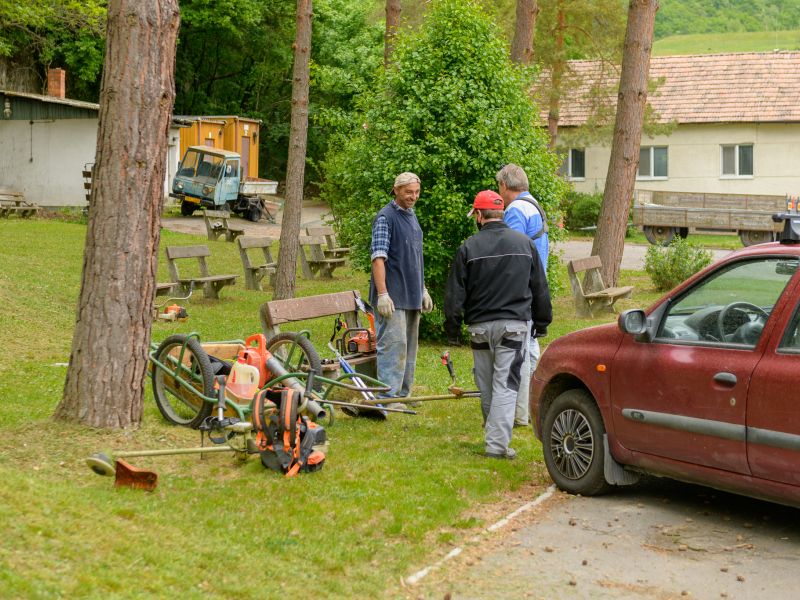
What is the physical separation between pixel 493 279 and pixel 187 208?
3436 cm

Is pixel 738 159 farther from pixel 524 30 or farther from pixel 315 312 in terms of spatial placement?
pixel 315 312

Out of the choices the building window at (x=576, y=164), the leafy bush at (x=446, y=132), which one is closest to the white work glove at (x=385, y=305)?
the leafy bush at (x=446, y=132)

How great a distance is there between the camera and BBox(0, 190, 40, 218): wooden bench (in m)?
36.1

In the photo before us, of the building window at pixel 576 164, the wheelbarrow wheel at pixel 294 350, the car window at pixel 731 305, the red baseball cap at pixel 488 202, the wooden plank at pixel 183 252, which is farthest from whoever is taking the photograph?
the building window at pixel 576 164

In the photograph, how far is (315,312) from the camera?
1072 centimetres

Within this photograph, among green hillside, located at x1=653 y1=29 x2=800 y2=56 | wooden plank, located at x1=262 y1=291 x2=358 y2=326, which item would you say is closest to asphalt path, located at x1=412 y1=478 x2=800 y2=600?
wooden plank, located at x1=262 y1=291 x2=358 y2=326

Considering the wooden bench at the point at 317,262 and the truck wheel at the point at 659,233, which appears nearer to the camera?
the wooden bench at the point at 317,262

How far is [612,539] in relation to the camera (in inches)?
265

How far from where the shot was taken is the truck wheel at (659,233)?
118 ft

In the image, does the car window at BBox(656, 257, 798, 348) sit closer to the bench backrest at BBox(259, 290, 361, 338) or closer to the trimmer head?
the trimmer head

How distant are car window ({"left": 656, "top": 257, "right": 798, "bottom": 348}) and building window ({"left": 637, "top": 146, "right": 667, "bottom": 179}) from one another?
130ft

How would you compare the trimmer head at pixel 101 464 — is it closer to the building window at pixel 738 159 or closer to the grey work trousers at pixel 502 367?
the grey work trousers at pixel 502 367

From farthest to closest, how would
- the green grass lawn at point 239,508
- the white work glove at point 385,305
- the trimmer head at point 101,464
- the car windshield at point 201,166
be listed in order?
the car windshield at point 201,166
the white work glove at point 385,305
the trimmer head at point 101,464
the green grass lawn at point 239,508

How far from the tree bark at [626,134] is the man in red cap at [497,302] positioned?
38.5 ft
